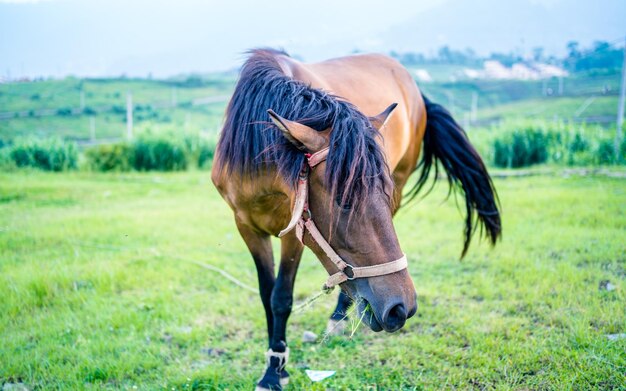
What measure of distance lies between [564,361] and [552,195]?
5277mm

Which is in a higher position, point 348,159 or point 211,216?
point 348,159

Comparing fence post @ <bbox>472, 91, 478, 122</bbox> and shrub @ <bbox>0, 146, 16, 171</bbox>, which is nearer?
shrub @ <bbox>0, 146, 16, 171</bbox>

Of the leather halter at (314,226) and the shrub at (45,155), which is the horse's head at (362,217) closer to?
the leather halter at (314,226)

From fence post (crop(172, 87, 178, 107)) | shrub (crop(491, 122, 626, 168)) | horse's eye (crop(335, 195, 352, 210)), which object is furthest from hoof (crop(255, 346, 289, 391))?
fence post (crop(172, 87, 178, 107))

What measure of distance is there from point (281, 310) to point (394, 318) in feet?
4.05

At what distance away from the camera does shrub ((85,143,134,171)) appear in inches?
573

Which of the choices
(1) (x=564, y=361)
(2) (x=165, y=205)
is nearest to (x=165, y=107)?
(2) (x=165, y=205)

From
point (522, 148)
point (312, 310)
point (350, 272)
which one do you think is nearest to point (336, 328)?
point (312, 310)

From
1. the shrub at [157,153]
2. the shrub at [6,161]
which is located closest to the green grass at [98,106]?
the shrub at [6,161]

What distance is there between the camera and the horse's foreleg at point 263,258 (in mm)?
3053

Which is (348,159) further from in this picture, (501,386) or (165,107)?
(165,107)

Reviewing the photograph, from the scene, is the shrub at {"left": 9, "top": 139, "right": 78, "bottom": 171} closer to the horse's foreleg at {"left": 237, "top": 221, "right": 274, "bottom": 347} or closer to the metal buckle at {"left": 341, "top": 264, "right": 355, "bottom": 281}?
the horse's foreleg at {"left": 237, "top": 221, "right": 274, "bottom": 347}

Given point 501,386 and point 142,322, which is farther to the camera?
point 142,322

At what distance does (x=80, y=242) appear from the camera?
600 centimetres
